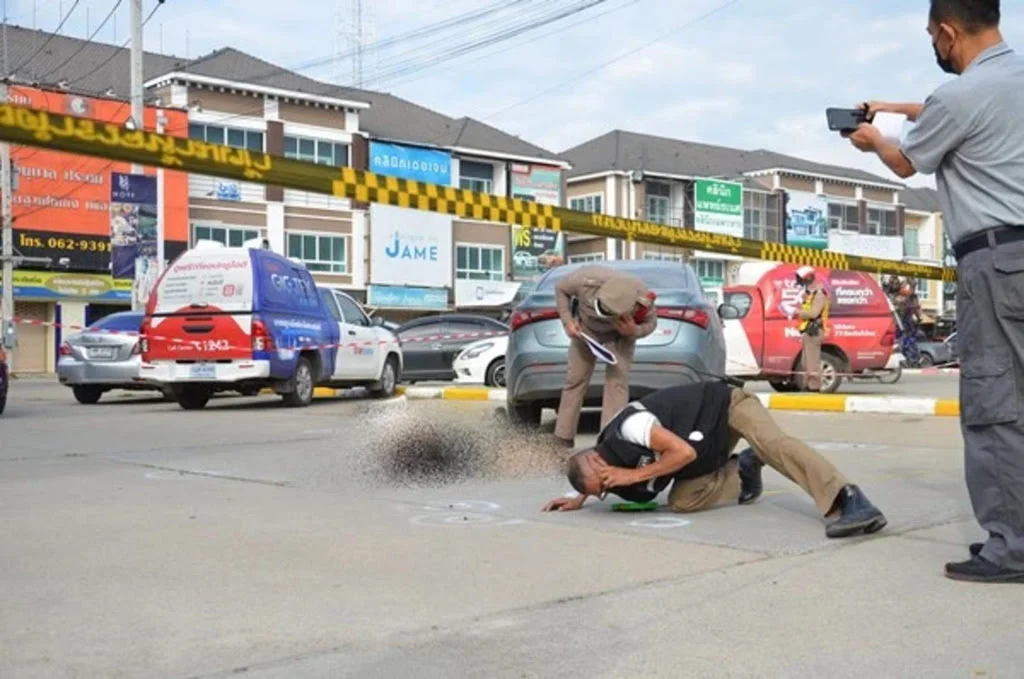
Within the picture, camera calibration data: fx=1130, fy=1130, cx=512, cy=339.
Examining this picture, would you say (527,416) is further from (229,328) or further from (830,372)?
(830,372)

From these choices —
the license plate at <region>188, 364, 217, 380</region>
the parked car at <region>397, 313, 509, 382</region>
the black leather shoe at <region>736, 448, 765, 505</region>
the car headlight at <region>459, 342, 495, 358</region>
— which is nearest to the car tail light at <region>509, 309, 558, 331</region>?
the black leather shoe at <region>736, 448, 765, 505</region>

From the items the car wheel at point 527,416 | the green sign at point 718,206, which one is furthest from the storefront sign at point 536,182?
the car wheel at point 527,416

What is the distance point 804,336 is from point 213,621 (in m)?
13.1

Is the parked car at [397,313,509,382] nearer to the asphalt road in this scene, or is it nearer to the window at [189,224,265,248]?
the asphalt road

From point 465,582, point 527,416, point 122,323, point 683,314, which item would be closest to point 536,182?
point 122,323

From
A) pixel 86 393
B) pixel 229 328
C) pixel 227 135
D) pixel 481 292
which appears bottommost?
pixel 86 393

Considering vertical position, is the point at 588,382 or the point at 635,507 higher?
the point at 588,382

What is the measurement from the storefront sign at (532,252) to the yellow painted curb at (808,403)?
41.3 metres

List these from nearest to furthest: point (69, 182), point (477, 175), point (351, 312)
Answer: point (351, 312), point (69, 182), point (477, 175)

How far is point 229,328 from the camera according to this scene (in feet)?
46.0

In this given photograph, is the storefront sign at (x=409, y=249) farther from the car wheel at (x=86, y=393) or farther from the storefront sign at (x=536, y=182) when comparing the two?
the car wheel at (x=86, y=393)

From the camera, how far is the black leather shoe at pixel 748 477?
5965 mm

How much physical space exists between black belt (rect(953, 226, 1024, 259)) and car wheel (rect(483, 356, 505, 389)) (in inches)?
568

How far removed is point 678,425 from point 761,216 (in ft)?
203
